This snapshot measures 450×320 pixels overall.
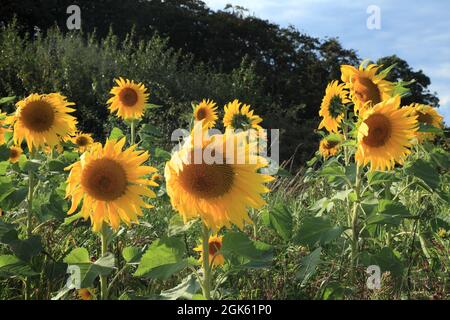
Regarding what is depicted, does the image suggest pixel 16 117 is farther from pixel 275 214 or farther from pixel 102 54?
pixel 102 54

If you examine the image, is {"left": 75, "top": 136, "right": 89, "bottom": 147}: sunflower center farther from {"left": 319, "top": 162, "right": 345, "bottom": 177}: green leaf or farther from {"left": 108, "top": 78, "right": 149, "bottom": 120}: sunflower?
{"left": 319, "top": 162, "right": 345, "bottom": 177}: green leaf

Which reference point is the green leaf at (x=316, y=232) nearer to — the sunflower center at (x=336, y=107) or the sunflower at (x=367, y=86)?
the sunflower at (x=367, y=86)

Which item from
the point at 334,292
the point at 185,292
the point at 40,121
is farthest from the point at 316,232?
the point at 40,121

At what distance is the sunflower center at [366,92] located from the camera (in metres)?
3.31

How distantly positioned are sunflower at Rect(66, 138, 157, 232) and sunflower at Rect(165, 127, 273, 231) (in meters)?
0.26

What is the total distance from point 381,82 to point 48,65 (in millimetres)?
10683

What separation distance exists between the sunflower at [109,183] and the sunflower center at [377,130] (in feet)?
3.79

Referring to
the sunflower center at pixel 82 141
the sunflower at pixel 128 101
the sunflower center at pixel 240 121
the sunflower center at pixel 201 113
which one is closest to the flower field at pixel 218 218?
the sunflower center at pixel 240 121

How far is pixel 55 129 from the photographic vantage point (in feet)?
11.4

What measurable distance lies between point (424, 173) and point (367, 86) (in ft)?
2.05

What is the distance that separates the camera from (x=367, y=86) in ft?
11.0

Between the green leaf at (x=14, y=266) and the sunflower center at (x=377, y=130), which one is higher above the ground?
the sunflower center at (x=377, y=130)

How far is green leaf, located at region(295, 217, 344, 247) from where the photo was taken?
106 inches
